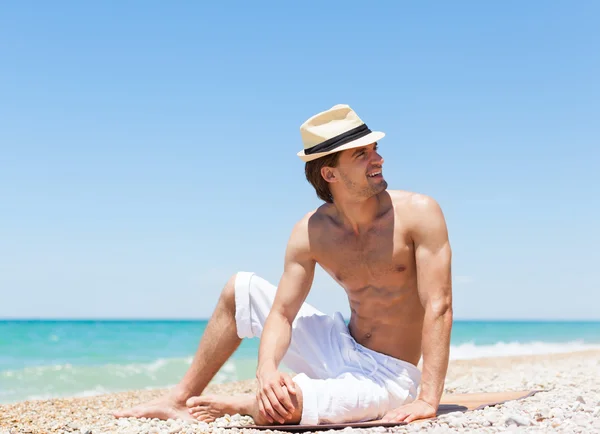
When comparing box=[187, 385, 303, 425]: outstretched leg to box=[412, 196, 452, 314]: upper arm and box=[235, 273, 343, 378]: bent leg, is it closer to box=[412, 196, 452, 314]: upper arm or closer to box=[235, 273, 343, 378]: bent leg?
box=[235, 273, 343, 378]: bent leg

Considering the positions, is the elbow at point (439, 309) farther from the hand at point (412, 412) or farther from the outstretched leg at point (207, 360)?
the outstretched leg at point (207, 360)

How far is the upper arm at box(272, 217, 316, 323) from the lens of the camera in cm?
436

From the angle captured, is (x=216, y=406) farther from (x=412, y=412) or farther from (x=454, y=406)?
(x=454, y=406)

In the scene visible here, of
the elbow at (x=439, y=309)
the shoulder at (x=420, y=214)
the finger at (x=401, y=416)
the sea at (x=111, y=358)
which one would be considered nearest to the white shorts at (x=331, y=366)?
the finger at (x=401, y=416)

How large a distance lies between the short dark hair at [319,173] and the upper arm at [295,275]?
0.22 meters

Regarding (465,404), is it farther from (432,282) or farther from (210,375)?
(210,375)

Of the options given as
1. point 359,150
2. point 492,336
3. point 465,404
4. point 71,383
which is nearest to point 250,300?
point 359,150

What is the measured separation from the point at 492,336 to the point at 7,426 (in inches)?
1432

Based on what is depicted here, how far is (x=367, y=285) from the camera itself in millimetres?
4348

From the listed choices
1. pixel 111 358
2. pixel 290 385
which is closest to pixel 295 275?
pixel 290 385

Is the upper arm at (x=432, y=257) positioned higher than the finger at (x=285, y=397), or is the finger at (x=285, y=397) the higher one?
the upper arm at (x=432, y=257)

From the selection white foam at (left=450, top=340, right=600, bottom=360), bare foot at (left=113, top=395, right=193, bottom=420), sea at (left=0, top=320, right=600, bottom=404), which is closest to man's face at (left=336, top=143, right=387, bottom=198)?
bare foot at (left=113, top=395, right=193, bottom=420)

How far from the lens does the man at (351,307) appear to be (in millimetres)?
3973

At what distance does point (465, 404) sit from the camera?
4.70 m
